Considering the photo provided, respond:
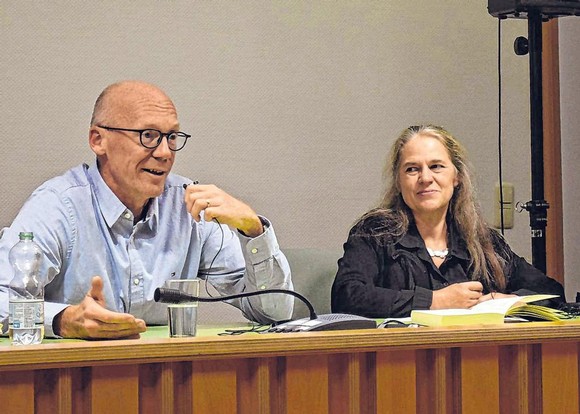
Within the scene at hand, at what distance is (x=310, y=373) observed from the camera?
1456 mm

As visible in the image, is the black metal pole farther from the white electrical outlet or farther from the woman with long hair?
the white electrical outlet

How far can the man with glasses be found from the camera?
2123 mm

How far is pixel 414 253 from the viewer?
265 centimetres

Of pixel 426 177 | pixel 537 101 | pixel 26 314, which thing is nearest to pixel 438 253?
pixel 426 177

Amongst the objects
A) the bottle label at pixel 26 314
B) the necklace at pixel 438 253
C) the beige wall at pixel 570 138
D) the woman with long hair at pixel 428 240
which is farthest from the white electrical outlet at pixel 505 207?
the bottle label at pixel 26 314

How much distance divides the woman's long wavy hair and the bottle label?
124 cm

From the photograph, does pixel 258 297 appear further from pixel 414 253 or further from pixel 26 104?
pixel 26 104

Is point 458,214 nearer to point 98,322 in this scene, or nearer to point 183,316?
point 183,316

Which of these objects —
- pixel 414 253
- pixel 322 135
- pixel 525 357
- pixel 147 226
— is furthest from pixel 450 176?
pixel 525 357

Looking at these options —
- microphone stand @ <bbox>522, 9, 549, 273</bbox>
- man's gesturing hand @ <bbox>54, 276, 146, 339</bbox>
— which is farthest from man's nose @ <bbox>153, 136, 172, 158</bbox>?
microphone stand @ <bbox>522, 9, 549, 273</bbox>

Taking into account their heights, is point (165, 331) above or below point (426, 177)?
below

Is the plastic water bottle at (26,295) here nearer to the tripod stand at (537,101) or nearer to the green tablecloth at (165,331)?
the green tablecloth at (165,331)

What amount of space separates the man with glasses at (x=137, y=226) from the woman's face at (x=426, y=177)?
588 millimetres

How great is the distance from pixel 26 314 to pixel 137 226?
2.16 ft
